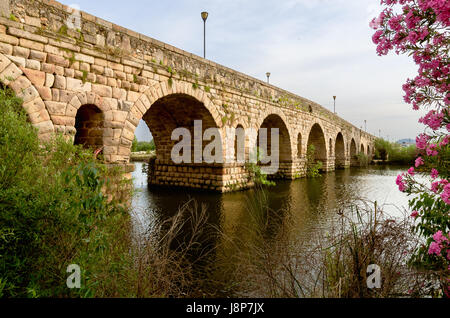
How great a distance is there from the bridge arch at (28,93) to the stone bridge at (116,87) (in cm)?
1

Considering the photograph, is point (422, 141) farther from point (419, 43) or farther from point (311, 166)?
point (311, 166)

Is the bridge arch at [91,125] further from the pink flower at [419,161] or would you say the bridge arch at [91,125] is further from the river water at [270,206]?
the pink flower at [419,161]

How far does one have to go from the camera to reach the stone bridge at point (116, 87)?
4578 millimetres

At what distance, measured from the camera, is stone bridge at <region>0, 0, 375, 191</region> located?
15.0 ft

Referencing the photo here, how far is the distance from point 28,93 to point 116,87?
1691mm

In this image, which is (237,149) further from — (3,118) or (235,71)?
(3,118)

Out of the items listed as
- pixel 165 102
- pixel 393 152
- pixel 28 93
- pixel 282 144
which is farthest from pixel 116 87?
pixel 393 152

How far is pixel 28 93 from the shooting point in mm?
4520

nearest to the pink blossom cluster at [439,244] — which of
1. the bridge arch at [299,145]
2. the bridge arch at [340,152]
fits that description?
the bridge arch at [299,145]

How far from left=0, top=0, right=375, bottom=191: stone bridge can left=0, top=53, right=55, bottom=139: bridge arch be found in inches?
0.6

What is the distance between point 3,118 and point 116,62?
12.1 ft

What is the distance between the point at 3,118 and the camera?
8.39 feet

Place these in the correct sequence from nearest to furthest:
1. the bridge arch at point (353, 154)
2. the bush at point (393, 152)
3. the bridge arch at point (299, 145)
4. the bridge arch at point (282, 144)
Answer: the bridge arch at point (282, 144), the bridge arch at point (299, 145), the bush at point (393, 152), the bridge arch at point (353, 154)
